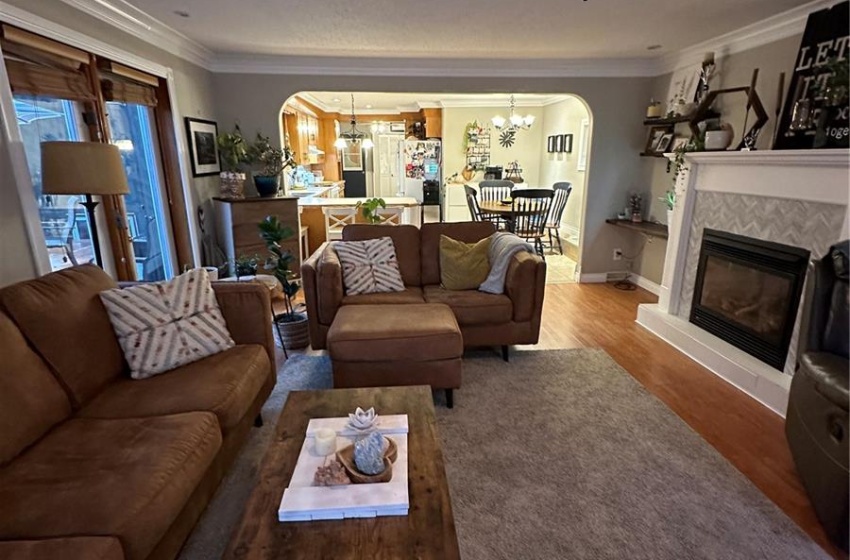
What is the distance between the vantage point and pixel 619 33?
357 cm

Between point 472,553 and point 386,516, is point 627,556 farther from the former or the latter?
point 386,516

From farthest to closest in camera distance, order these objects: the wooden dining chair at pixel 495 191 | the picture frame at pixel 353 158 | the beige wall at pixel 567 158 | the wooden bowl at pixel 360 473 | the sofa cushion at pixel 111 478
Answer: the picture frame at pixel 353 158
the beige wall at pixel 567 158
the wooden dining chair at pixel 495 191
the wooden bowl at pixel 360 473
the sofa cushion at pixel 111 478

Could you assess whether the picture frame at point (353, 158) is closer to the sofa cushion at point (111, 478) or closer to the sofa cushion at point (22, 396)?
the sofa cushion at point (22, 396)

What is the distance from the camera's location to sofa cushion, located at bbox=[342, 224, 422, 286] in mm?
3529

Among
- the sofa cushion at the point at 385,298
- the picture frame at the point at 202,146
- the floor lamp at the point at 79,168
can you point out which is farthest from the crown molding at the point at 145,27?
the sofa cushion at the point at 385,298

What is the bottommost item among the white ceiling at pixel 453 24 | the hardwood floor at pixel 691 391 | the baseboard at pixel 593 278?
the hardwood floor at pixel 691 391

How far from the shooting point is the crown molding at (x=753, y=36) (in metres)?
2.94

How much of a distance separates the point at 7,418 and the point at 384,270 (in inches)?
86.4

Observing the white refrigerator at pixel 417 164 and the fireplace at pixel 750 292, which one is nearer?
the fireplace at pixel 750 292

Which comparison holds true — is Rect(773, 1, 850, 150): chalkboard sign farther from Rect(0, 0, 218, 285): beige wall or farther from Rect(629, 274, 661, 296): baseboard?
Rect(0, 0, 218, 285): beige wall

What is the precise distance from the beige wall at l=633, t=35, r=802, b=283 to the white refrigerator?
235 inches

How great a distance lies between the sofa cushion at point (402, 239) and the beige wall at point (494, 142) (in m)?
5.44

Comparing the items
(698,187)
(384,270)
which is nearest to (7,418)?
(384,270)

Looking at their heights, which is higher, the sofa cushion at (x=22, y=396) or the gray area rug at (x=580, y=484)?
the sofa cushion at (x=22, y=396)
